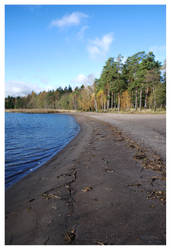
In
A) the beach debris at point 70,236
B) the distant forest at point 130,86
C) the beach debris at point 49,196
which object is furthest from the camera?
the distant forest at point 130,86

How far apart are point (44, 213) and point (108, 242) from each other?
140 cm

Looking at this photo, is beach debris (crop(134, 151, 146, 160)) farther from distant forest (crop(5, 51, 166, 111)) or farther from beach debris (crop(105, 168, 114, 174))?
distant forest (crop(5, 51, 166, 111))

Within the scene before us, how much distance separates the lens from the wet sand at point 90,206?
7.15 ft

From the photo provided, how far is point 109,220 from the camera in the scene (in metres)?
2.49

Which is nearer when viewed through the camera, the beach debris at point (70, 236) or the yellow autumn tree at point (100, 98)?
the beach debris at point (70, 236)

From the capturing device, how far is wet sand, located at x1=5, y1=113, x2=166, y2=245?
2.18m

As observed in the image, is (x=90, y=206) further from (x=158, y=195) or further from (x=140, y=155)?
(x=140, y=155)

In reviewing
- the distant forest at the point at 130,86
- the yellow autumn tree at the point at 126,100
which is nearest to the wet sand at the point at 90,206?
the distant forest at the point at 130,86

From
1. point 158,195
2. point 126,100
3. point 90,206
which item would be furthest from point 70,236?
point 126,100

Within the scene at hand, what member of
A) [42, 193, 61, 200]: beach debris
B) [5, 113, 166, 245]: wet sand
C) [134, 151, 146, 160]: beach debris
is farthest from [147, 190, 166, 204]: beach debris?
[134, 151, 146, 160]: beach debris

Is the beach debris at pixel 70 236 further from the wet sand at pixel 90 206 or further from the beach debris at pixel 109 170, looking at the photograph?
the beach debris at pixel 109 170

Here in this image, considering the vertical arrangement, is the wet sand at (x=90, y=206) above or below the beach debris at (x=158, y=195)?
below

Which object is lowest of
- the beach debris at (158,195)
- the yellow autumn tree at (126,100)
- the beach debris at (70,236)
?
the beach debris at (70,236)
